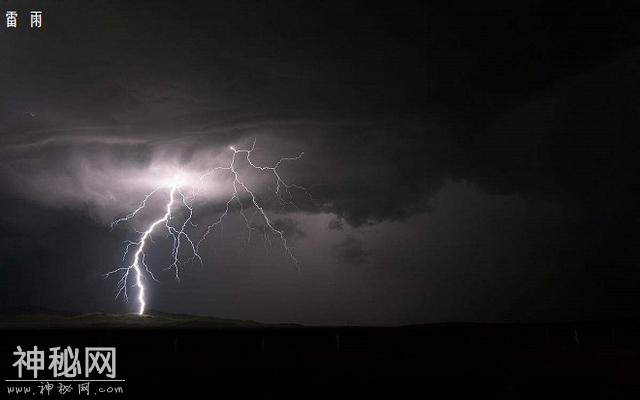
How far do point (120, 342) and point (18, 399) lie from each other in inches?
100

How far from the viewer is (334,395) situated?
20.5 ft

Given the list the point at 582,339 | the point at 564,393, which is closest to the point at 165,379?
the point at 564,393

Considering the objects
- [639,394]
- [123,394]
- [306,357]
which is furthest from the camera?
[306,357]

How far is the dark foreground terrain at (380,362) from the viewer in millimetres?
6402

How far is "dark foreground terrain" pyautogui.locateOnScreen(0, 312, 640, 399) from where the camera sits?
252 inches

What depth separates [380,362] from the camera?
831 cm

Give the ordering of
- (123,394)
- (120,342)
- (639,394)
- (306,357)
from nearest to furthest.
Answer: (639,394), (123,394), (306,357), (120,342)

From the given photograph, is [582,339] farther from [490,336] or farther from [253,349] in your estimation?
[253,349]

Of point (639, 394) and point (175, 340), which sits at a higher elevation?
point (175, 340)

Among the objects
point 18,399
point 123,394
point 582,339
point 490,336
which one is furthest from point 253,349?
point 582,339

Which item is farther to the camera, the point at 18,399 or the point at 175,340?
the point at 175,340

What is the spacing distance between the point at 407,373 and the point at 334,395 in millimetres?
1526

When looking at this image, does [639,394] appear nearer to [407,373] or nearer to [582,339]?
[407,373]

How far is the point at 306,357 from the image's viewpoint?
8.61 m
